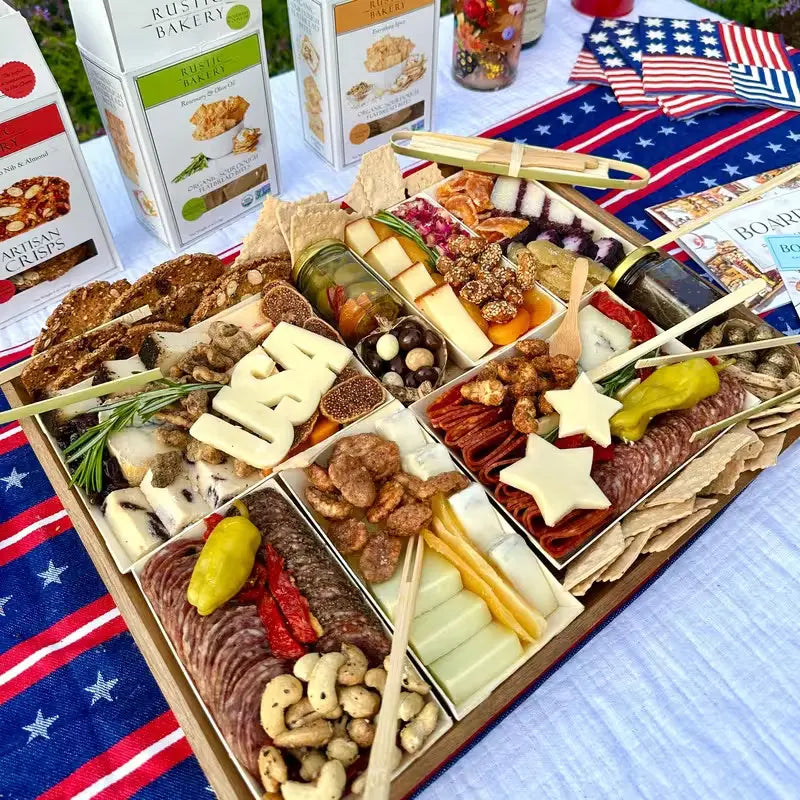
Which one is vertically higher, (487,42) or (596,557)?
(487,42)

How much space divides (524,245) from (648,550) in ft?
3.15

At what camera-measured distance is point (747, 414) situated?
141cm

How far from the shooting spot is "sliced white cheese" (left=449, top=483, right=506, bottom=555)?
1.27 meters

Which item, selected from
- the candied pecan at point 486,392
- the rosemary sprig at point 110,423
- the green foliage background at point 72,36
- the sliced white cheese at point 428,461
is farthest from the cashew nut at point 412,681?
the green foliage background at point 72,36

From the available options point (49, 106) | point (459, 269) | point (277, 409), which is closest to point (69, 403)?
point (277, 409)

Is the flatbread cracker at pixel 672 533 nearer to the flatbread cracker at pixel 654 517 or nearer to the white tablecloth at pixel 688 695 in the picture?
the flatbread cracker at pixel 654 517

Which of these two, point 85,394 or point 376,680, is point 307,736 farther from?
point 85,394

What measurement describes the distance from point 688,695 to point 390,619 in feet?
2.07

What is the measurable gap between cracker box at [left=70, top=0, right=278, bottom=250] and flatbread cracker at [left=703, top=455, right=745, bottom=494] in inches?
61.7

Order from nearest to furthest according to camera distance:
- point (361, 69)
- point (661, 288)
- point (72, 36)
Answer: point (661, 288) < point (361, 69) < point (72, 36)

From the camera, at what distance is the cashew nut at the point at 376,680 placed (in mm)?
1053

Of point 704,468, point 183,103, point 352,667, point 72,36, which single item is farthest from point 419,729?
point 72,36

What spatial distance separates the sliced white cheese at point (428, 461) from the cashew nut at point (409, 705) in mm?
417

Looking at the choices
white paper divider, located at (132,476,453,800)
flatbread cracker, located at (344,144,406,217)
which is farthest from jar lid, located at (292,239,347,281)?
white paper divider, located at (132,476,453,800)
